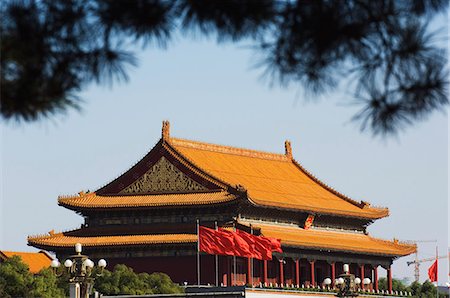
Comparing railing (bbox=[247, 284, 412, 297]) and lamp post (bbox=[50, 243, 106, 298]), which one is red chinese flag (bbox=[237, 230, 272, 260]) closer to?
railing (bbox=[247, 284, 412, 297])

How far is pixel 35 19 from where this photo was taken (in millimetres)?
11633

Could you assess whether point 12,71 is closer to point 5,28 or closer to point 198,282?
point 5,28

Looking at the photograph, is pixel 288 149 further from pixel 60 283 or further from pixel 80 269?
pixel 80 269

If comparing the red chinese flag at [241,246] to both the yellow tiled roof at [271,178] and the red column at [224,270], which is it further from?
the yellow tiled roof at [271,178]

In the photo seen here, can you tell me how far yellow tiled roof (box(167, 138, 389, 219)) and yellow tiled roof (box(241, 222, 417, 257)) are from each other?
1.30 m

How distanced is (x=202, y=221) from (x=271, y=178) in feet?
25.3

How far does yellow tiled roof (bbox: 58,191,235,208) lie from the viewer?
72.3 metres

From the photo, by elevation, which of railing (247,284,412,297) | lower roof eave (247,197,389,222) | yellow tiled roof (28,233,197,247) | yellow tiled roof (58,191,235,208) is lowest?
railing (247,284,412,297)

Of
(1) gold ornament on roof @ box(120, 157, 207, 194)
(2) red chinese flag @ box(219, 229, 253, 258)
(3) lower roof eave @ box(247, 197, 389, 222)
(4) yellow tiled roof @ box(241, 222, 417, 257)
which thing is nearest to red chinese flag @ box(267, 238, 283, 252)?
(2) red chinese flag @ box(219, 229, 253, 258)

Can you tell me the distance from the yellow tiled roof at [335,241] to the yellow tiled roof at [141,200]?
2242 mm

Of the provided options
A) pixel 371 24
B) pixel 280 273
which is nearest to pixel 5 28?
pixel 371 24

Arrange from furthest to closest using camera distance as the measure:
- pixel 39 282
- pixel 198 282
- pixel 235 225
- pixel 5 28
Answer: pixel 235 225 → pixel 198 282 → pixel 39 282 → pixel 5 28

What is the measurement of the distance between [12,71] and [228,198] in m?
59.9

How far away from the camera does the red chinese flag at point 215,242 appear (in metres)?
64.9
